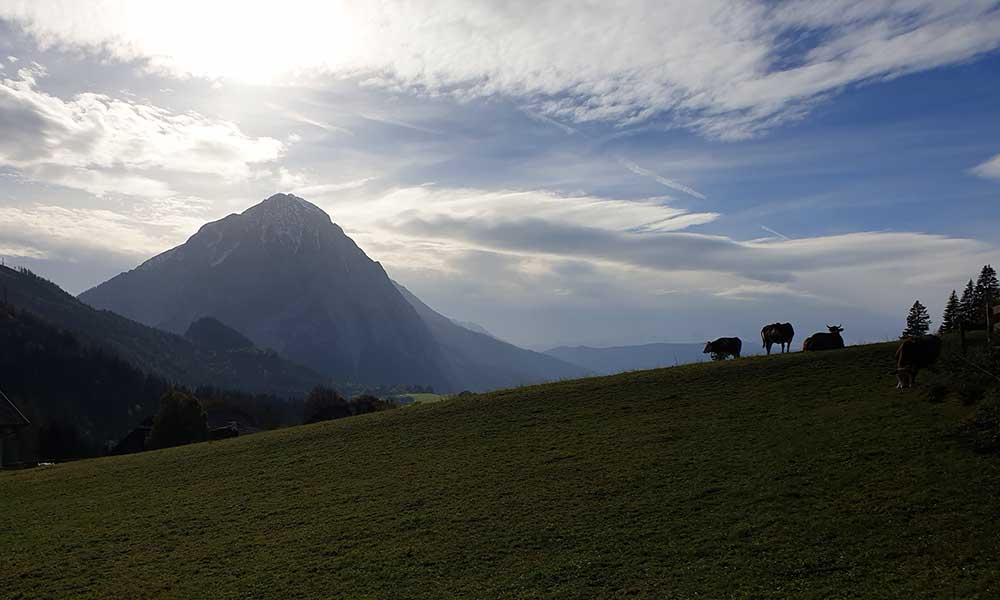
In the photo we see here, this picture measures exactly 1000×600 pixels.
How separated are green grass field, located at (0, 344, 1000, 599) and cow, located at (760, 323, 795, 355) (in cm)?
505

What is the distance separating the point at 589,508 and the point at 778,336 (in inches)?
1080

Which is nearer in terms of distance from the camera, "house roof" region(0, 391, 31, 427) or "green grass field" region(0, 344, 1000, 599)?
"green grass field" region(0, 344, 1000, 599)

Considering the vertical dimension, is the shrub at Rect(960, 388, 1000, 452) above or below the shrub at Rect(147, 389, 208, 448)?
above

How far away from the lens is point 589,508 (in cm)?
2262

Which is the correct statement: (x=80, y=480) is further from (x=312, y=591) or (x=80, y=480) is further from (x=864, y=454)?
(x=864, y=454)

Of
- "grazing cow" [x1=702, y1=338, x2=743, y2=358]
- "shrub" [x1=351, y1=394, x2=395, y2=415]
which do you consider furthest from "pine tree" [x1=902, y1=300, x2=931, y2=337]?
"shrub" [x1=351, y1=394, x2=395, y2=415]

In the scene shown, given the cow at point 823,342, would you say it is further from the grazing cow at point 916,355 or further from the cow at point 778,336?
the grazing cow at point 916,355

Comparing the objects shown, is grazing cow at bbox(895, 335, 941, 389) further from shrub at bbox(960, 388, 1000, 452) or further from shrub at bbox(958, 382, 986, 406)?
shrub at bbox(960, 388, 1000, 452)

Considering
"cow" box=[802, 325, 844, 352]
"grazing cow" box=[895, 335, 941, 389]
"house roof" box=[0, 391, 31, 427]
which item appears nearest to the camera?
"grazing cow" box=[895, 335, 941, 389]

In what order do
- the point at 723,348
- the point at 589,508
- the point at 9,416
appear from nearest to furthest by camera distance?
1. the point at 589,508
2. the point at 723,348
3. the point at 9,416

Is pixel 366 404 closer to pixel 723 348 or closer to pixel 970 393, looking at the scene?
pixel 723 348

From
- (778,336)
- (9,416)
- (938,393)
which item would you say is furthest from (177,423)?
(938,393)

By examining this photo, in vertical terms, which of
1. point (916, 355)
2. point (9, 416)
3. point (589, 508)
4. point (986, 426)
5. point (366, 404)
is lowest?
point (366, 404)

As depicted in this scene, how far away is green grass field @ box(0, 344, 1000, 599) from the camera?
17203 mm
